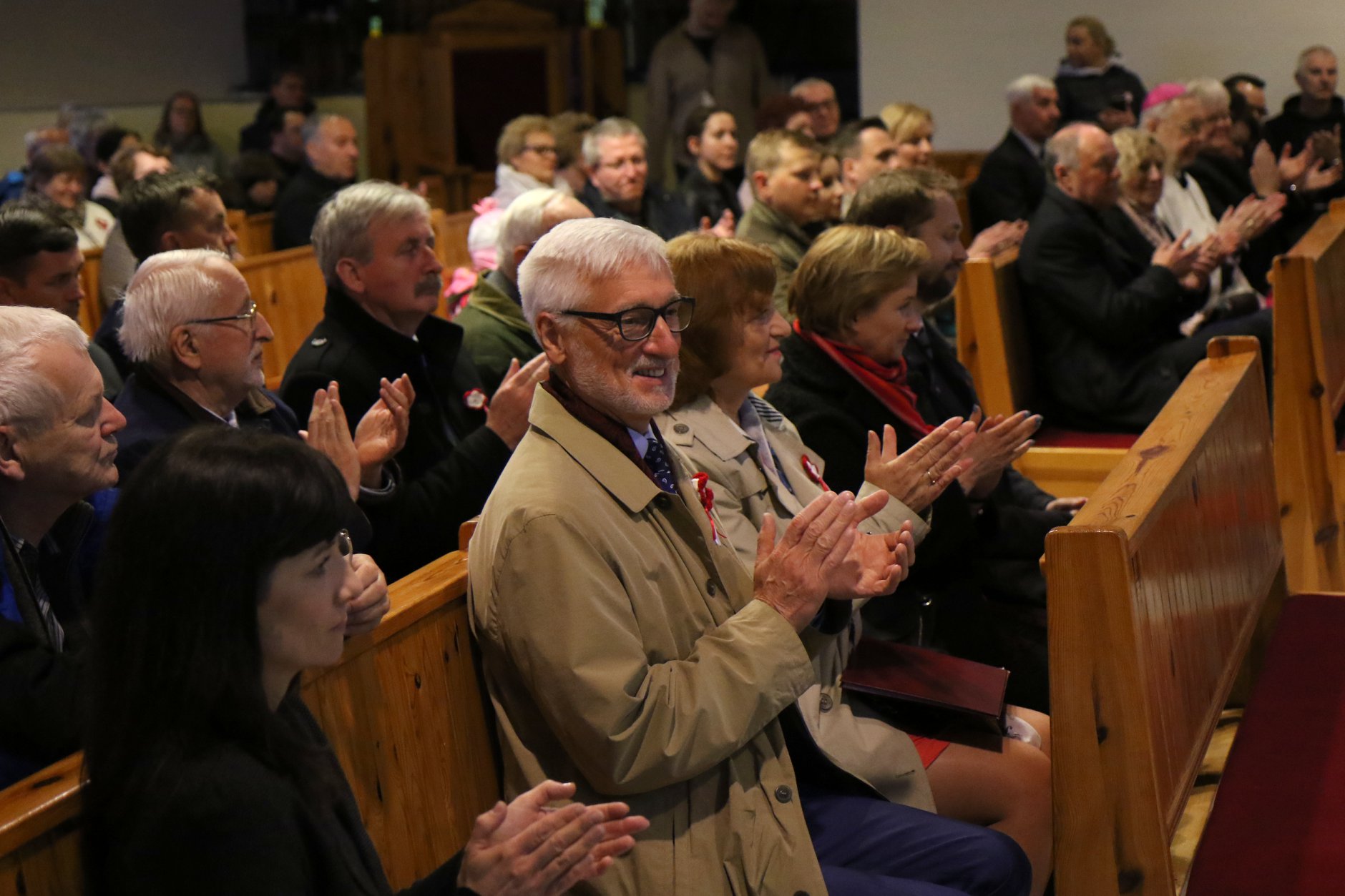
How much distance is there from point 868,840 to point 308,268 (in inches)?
151

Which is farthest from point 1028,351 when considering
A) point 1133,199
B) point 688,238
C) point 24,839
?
point 24,839

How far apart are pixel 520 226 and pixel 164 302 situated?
1.14 meters

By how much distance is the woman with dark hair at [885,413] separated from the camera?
2656 millimetres

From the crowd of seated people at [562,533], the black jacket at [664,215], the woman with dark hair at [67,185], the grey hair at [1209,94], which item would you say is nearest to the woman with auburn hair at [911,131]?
the black jacket at [664,215]

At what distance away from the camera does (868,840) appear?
1.98 m

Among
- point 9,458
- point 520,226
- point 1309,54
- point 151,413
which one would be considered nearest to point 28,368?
point 9,458

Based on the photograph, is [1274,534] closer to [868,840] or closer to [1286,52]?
[868,840]

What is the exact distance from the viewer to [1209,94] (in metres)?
6.60

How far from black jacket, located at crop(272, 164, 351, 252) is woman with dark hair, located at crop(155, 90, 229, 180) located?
2.62 meters

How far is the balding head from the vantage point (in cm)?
465

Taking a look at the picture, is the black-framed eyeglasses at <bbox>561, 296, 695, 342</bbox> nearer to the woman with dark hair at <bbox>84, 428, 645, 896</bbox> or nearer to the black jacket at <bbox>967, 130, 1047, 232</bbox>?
the woman with dark hair at <bbox>84, 428, 645, 896</bbox>

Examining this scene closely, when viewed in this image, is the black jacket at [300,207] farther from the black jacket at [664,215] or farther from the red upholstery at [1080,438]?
the red upholstery at [1080,438]

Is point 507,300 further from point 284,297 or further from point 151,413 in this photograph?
point 284,297

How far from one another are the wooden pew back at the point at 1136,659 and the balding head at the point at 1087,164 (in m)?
2.29
